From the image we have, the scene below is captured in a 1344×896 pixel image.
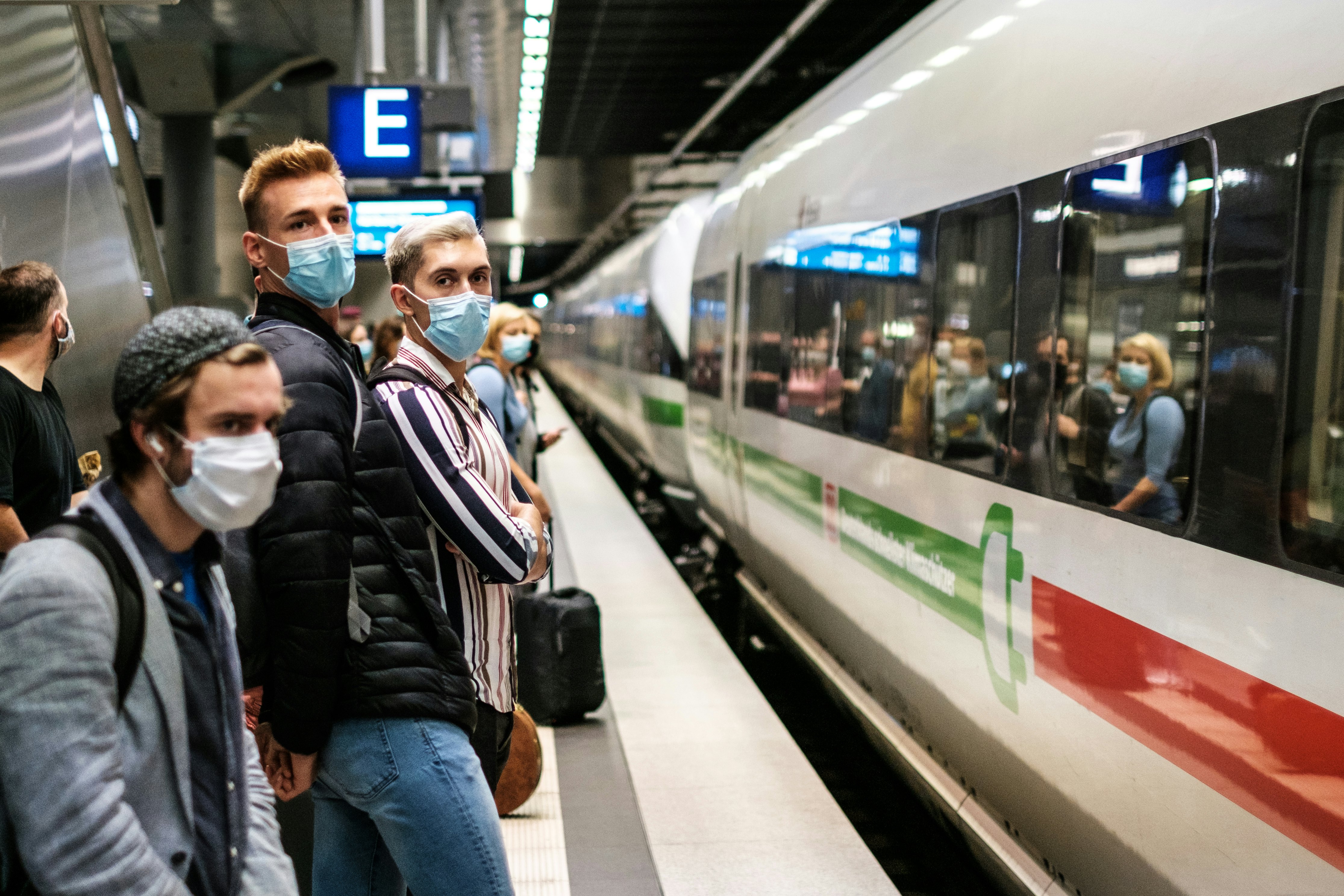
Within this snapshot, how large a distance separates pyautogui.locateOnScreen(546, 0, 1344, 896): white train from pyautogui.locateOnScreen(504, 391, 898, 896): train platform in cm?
52

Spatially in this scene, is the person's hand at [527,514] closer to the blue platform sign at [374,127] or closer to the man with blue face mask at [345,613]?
the man with blue face mask at [345,613]

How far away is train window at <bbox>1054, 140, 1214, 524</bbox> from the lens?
117 inches

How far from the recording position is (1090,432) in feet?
11.3

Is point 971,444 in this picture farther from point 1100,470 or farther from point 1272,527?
point 1272,527

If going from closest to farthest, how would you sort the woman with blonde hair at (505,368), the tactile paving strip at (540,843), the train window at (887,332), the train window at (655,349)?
the tactile paving strip at (540,843) < the train window at (887,332) < the woman with blonde hair at (505,368) < the train window at (655,349)

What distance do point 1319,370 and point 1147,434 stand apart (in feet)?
2.02

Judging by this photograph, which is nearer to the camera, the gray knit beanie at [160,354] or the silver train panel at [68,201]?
the gray knit beanie at [160,354]

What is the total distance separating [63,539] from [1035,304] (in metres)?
2.97

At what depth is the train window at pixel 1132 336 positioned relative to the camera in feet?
9.71

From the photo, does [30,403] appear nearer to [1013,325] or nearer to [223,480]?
[223,480]

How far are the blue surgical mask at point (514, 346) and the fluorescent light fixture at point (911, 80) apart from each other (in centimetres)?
197

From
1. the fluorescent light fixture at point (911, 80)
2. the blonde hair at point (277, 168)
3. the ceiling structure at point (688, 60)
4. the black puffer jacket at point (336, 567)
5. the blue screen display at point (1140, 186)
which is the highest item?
the ceiling structure at point (688, 60)

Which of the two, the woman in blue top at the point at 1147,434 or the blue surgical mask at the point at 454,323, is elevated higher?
the blue surgical mask at the point at 454,323

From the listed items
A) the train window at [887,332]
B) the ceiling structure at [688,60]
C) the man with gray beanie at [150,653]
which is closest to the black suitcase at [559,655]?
the train window at [887,332]
